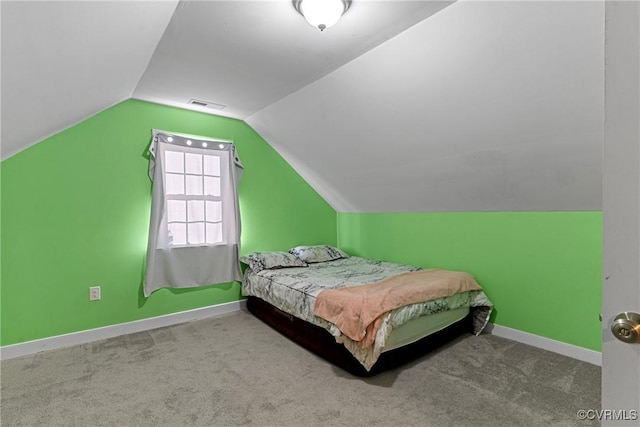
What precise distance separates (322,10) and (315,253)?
2705 millimetres

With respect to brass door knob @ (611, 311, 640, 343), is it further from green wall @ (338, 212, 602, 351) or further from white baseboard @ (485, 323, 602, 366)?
white baseboard @ (485, 323, 602, 366)

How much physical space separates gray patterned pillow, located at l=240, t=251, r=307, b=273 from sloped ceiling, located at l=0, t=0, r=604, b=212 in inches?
53.0

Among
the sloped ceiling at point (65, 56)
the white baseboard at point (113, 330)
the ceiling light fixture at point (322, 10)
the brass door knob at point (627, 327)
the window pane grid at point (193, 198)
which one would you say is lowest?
the white baseboard at point (113, 330)

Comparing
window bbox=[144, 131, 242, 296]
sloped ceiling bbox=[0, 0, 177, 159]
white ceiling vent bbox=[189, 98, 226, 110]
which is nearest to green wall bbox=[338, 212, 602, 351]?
window bbox=[144, 131, 242, 296]

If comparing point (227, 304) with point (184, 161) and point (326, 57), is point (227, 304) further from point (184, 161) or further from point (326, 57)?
point (326, 57)

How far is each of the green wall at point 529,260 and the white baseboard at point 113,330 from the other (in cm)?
222

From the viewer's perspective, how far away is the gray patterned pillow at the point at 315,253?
3.81 metres

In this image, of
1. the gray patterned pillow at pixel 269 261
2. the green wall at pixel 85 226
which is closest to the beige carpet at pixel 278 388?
the green wall at pixel 85 226

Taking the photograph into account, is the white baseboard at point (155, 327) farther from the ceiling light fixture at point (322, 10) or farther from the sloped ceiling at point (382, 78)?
the ceiling light fixture at point (322, 10)

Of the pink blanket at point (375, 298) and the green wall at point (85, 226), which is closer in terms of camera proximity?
the pink blanket at point (375, 298)

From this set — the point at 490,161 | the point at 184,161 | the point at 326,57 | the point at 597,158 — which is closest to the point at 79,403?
the point at 184,161

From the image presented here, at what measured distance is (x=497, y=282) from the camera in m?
2.91

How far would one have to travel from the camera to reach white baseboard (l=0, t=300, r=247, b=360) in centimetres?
254

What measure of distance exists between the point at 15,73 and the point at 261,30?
48.0 inches
